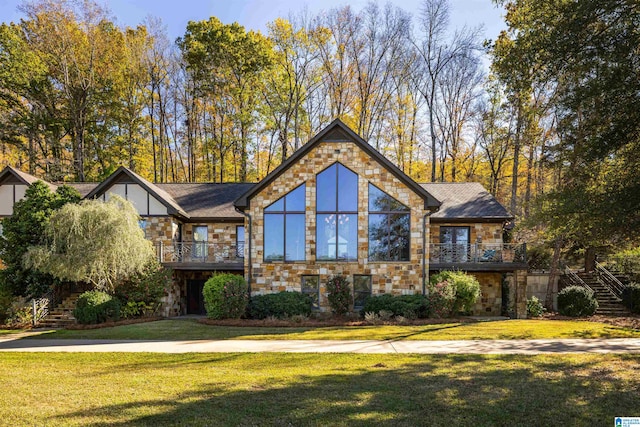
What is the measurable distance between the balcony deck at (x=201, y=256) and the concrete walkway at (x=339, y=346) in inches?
275

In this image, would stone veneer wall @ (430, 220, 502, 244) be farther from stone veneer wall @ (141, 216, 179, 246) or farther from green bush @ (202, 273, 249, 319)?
stone veneer wall @ (141, 216, 179, 246)

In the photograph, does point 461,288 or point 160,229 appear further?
point 160,229

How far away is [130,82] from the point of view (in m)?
31.0

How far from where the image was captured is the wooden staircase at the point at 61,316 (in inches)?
656

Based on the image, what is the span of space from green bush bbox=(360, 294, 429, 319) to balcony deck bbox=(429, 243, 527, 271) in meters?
2.40

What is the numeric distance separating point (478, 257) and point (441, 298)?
4.00m

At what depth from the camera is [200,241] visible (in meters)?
21.0

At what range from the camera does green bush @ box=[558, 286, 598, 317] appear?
1891 centimetres

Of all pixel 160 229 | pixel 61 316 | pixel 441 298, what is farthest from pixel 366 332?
pixel 61 316

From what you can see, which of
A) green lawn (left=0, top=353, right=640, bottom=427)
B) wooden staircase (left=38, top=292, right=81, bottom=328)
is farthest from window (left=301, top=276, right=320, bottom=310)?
wooden staircase (left=38, top=292, right=81, bottom=328)

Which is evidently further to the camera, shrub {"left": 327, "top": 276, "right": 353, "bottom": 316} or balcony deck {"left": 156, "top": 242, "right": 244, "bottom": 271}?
balcony deck {"left": 156, "top": 242, "right": 244, "bottom": 271}

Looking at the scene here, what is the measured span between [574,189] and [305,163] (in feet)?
34.1

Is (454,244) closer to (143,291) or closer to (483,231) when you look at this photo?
(483,231)

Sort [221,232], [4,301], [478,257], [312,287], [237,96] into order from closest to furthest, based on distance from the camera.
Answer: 1. [4,301]
2. [312,287]
3. [478,257]
4. [221,232]
5. [237,96]
